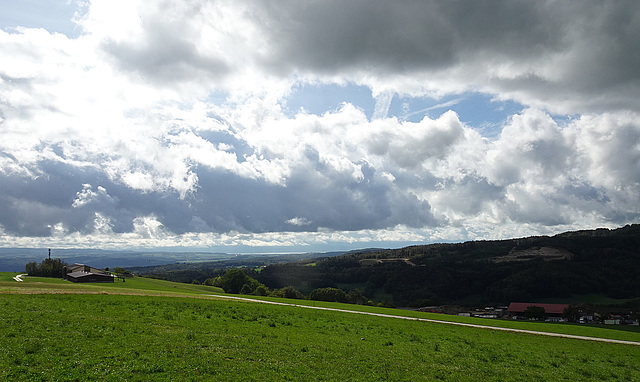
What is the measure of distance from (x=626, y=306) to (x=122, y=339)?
7243 inches

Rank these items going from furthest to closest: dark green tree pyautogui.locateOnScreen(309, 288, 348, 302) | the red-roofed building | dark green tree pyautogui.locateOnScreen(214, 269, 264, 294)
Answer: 1. dark green tree pyautogui.locateOnScreen(214, 269, 264, 294)
2. the red-roofed building
3. dark green tree pyautogui.locateOnScreen(309, 288, 348, 302)

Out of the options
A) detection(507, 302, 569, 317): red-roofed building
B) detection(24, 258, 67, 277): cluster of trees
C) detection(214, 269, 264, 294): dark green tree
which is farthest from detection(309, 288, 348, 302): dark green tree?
detection(24, 258, 67, 277): cluster of trees

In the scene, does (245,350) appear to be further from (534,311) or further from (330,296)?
(534,311)

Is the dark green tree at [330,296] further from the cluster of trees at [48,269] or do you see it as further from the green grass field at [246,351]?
the cluster of trees at [48,269]

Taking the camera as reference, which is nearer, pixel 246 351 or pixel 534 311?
pixel 246 351

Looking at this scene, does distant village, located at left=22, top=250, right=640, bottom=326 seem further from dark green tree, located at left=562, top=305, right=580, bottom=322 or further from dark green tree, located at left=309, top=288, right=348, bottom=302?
dark green tree, located at left=309, top=288, right=348, bottom=302

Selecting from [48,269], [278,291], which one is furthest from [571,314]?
[48,269]

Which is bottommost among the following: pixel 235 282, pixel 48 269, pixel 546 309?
pixel 546 309

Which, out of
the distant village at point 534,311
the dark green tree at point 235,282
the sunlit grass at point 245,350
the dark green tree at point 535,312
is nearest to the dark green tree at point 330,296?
the dark green tree at point 235,282

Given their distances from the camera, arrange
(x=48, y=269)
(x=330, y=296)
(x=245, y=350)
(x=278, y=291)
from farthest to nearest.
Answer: (x=48, y=269), (x=278, y=291), (x=330, y=296), (x=245, y=350)

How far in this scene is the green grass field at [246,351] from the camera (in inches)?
660

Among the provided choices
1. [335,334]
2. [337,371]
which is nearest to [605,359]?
[335,334]

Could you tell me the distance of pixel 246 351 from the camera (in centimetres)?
2092

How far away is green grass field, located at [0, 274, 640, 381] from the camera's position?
1677 cm
